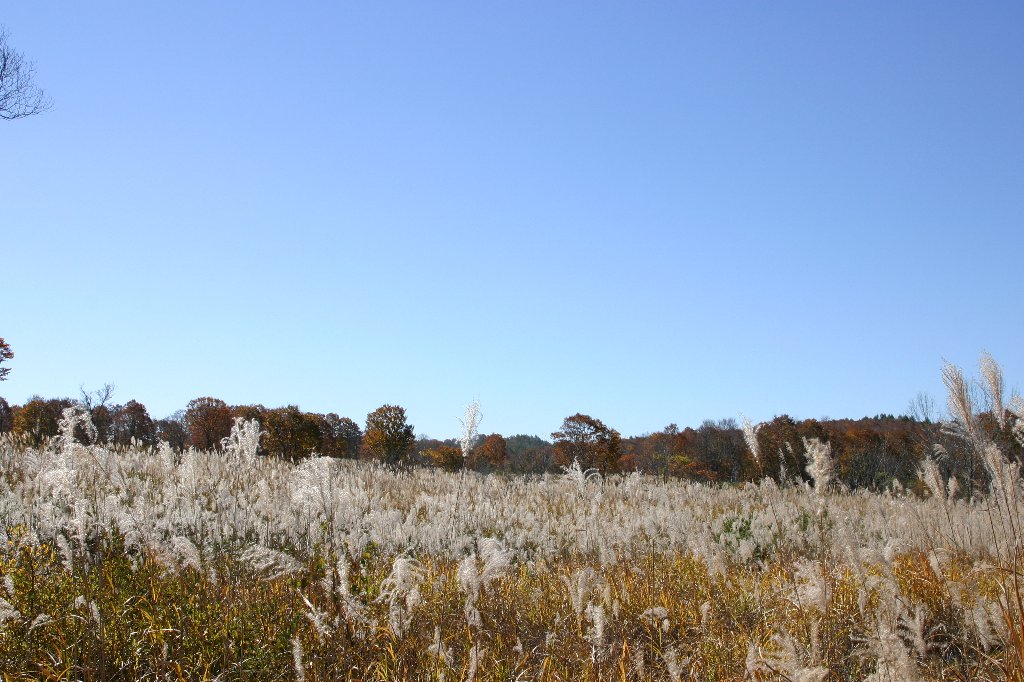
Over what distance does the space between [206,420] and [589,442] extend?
70.1ft

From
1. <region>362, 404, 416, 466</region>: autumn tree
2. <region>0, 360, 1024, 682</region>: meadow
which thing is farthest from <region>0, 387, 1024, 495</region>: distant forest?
<region>0, 360, 1024, 682</region>: meadow

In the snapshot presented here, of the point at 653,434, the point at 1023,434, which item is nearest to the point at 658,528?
the point at 1023,434

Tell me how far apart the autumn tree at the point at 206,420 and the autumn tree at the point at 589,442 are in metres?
19.1

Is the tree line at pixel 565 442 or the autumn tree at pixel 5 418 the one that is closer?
the tree line at pixel 565 442

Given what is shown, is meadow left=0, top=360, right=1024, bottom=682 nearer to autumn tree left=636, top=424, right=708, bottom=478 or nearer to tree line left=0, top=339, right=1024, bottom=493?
tree line left=0, top=339, right=1024, bottom=493

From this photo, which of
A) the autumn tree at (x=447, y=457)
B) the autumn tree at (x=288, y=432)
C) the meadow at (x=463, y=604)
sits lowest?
the meadow at (x=463, y=604)

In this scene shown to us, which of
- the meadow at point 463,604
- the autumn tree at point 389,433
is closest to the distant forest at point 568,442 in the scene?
the autumn tree at point 389,433

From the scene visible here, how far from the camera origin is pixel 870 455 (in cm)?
3453

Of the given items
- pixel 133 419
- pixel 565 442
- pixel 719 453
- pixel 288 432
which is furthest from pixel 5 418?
pixel 719 453

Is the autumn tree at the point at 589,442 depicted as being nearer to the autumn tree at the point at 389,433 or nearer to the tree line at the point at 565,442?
the tree line at the point at 565,442

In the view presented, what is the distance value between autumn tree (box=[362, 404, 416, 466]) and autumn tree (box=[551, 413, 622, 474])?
5970 mm

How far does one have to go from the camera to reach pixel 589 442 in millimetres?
29219

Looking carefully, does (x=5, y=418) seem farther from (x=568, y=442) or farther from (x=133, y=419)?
(x=568, y=442)

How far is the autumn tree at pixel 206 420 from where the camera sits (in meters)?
38.2
